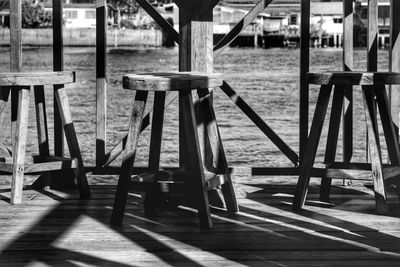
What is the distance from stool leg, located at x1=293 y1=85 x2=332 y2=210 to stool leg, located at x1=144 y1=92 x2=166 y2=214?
870 mm

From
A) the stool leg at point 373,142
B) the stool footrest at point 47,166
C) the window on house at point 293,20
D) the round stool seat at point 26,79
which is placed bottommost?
the stool footrest at point 47,166

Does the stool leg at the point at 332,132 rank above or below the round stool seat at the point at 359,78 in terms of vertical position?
below

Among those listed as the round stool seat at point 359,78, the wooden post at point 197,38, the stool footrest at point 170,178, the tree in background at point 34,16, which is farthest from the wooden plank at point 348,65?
the tree in background at point 34,16

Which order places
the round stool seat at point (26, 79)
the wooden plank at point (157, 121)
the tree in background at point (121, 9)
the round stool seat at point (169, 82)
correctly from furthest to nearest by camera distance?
the tree in background at point (121, 9) → the round stool seat at point (26, 79) → the wooden plank at point (157, 121) → the round stool seat at point (169, 82)

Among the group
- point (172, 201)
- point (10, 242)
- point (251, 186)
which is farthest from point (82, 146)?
point (10, 242)

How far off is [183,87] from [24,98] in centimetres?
148

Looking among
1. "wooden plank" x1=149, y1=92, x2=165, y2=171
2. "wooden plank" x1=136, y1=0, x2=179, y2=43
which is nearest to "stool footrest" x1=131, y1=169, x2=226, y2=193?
"wooden plank" x1=149, y1=92, x2=165, y2=171

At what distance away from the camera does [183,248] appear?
16.4 ft

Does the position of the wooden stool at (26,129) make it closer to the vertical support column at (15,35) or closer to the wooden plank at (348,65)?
the vertical support column at (15,35)

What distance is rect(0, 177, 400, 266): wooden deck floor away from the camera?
4750 millimetres

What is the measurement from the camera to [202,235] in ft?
17.5

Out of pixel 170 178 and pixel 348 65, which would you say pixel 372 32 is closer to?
pixel 348 65

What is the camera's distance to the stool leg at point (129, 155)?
566 cm

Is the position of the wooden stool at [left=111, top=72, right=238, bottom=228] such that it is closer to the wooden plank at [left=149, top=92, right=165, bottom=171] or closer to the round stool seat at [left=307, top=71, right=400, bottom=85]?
the wooden plank at [left=149, top=92, right=165, bottom=171]
